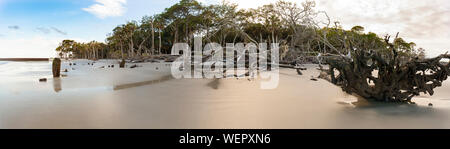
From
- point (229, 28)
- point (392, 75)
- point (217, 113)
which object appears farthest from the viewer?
point (229, 28)

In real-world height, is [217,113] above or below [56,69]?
below

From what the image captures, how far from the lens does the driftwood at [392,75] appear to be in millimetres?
3498

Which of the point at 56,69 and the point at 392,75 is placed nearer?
the point at 392,75

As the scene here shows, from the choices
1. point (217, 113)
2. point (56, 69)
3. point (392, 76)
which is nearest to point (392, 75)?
point (392, 76)

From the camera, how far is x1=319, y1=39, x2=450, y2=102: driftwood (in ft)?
11.5

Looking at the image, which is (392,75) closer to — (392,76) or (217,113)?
(392,76)

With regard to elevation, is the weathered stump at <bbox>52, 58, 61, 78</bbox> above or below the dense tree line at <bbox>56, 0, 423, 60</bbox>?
below

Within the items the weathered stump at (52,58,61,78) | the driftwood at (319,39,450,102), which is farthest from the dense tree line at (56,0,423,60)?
the weathered stump at (52,58,61,78)

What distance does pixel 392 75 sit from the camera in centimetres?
364

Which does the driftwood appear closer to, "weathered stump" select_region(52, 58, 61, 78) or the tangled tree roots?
the tangled tree roots

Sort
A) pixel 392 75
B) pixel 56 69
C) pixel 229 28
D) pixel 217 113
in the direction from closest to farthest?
pixel 217 113, pixel 392 75, pixel 56 69, pixel 229 28
